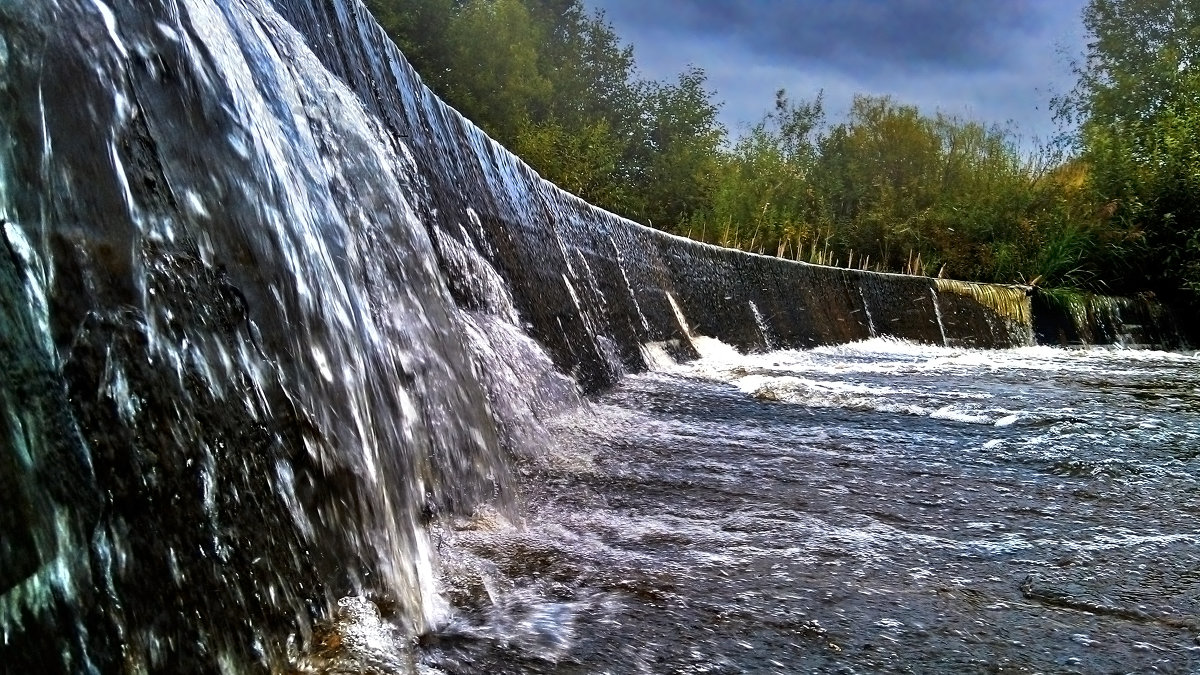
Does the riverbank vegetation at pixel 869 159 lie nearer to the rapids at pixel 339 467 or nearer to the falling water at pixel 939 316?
the falling water at pixel 939 316

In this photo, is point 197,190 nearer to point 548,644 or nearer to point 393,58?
point 548,644

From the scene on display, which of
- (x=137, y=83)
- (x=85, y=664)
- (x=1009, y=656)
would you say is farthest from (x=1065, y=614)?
(x=137, y=83)

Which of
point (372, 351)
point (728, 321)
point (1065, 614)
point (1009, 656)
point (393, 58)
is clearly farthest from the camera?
point (728, 321)

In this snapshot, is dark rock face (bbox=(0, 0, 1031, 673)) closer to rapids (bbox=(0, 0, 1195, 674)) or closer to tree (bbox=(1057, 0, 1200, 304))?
rapids (bbox=(0, 0, 1195, 674))

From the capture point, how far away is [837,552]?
1698mm

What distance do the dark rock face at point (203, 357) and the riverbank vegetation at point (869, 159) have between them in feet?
43.2

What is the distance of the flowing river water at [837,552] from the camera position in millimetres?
1249

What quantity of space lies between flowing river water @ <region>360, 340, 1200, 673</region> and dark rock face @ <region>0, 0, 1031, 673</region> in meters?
0.24

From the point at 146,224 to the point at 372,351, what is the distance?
2.14 ft

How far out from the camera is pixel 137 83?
54.3 inches

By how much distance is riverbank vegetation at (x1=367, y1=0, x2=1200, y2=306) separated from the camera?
46.5ft

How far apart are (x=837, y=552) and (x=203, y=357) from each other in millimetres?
1295

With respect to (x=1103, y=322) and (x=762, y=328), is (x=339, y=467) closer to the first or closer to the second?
(x=762, y=328)

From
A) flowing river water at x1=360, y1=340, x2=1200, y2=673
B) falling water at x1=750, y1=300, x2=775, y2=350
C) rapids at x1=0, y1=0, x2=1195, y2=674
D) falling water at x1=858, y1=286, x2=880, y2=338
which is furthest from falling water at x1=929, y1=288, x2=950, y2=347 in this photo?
rapids at x1=0, y1=0, x2=1195, y2=674
